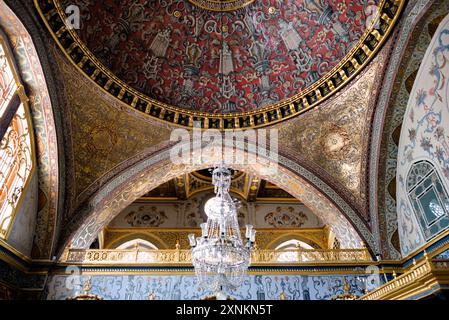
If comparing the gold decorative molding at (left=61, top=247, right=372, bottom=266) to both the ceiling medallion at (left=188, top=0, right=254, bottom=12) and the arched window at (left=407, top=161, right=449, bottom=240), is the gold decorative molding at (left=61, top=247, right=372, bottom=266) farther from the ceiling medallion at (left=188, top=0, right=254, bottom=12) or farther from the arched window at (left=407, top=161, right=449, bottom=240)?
the ceiling medallion at (left=188, top=0, right=254, bottom=12)

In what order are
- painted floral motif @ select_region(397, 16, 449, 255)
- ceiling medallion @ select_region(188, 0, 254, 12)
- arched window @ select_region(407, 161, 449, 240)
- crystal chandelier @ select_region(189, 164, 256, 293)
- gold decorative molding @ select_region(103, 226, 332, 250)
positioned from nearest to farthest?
crystal chandelier @ select_region(189, 164, 256, 293)
painted floral motif @ select_region(397, 16, 449, 255)
arched window @ select_region(407, 161, 449, 240)
ceiling medallion @ select_region(188, 0, 254, 12)
gold decorative molding @ select_region(103, 226, 332, 250)

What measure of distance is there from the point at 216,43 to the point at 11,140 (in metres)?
5.36

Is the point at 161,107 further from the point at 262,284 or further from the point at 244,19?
the point at 262,284

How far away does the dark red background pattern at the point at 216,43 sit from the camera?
742cm

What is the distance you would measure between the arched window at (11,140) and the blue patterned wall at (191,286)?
190 cm

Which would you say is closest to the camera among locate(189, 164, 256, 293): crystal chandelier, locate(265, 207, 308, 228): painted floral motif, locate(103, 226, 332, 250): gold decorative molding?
locate(189, 164, 256, 293): crystal chandelier

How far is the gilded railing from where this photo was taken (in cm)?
735

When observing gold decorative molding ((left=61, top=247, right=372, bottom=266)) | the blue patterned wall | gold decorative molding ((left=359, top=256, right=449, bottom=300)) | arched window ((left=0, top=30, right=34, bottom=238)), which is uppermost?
arched window ((left=0, top=30, right=34, bottom=238))

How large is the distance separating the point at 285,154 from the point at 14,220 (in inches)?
252

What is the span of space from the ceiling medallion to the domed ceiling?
2cm

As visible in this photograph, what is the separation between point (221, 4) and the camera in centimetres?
817

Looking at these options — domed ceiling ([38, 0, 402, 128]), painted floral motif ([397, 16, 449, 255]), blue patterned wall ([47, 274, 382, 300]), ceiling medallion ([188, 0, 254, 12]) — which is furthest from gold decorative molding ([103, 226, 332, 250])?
ceiling medallion ([188, 0, 254, 12])

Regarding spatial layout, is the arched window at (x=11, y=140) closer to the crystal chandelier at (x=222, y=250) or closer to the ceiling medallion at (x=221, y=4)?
the crystal chandelier at (x=222, y=250)
